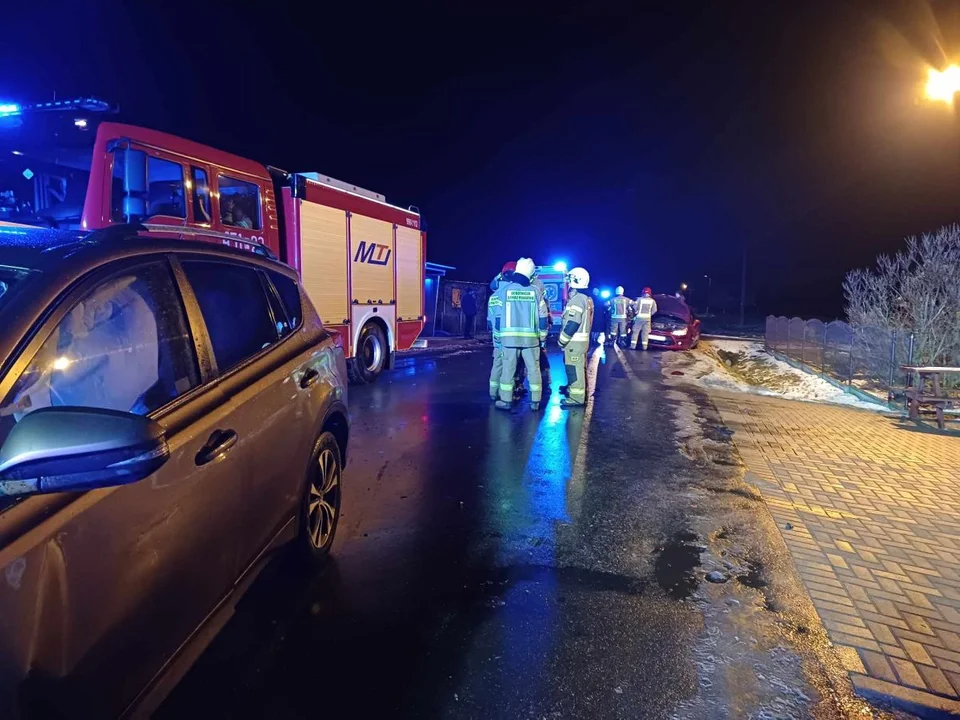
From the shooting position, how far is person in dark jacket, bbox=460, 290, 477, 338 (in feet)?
69.7

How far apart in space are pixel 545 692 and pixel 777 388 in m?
10.1

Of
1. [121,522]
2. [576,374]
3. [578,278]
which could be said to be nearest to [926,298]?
[578,278]

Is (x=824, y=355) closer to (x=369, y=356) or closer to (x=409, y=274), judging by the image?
(x=409, y=274)

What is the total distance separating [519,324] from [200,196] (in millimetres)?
4245

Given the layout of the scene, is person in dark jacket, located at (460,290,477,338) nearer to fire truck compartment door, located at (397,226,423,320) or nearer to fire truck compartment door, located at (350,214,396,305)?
fire truck compartment door, located at (397,226,423,320)

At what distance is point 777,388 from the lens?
11.0 metres

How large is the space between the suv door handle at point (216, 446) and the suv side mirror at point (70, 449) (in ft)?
1.92

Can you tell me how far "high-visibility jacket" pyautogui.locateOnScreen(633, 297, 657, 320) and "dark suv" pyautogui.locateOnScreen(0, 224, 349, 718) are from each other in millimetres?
14867

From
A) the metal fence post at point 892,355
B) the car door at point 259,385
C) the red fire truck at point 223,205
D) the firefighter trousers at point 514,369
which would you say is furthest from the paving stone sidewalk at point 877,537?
the red fire truck at point 223,205

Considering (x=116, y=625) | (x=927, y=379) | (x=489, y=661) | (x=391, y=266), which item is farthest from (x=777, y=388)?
(x=116, y=625)

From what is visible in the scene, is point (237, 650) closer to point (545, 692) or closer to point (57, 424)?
point (545, 692)

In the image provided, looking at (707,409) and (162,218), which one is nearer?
(162,218)

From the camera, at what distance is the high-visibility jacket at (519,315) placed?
25.3 feet

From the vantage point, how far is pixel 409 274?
11883mm
